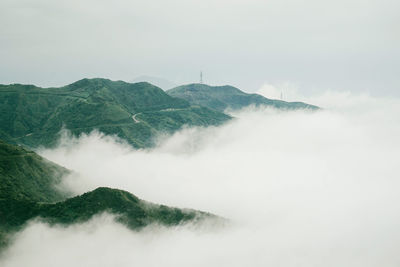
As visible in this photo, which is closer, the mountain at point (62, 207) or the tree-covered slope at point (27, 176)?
the mountain at point (62, 207)

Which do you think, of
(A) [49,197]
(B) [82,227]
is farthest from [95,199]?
(A) [49,197]

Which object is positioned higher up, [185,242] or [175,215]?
[175,215]

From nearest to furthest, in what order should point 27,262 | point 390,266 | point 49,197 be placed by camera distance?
point 27,262 → point 49,197 → point 390,266

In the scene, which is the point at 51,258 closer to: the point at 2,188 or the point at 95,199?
the point at 95,199

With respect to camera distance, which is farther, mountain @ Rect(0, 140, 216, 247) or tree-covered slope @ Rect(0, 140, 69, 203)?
tree-covered slope @ Rect(0, 140, 69, 203)

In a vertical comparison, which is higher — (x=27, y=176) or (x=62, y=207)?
(x=27, y=176)

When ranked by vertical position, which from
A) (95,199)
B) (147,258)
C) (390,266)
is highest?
(95,199)

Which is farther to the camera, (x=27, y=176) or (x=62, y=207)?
(x=27, y=176)

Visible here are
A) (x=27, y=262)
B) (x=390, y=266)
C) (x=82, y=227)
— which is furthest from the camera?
(x=390, y=266)
